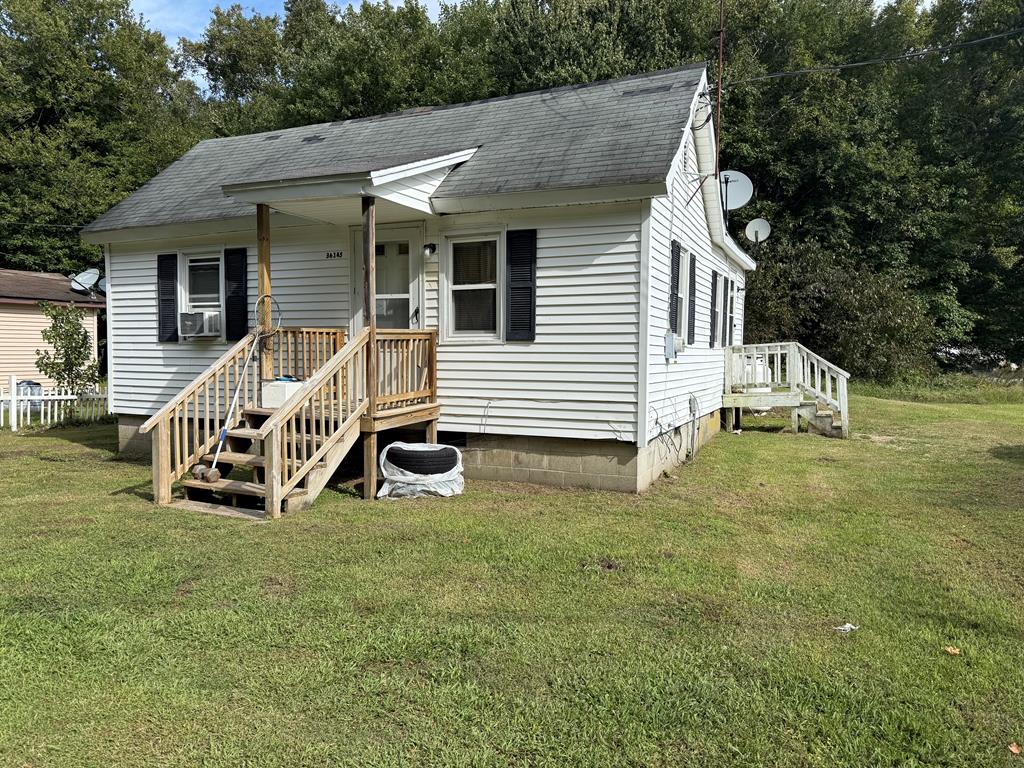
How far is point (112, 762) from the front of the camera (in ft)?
7.97

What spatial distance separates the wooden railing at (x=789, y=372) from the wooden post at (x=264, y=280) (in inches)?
307

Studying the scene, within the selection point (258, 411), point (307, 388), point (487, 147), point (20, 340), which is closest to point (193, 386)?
point (258, 411)

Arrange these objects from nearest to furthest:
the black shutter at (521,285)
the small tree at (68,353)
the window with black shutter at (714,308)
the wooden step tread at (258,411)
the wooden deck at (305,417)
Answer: the wooden deck at (305,417)
the wooden step tread at (258,411)
the black shutter at (521,285)
the window with black shutter at (714,308)
the small tree at (68,353)

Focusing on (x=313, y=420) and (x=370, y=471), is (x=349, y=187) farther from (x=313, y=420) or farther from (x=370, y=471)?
(x=370, y=471)

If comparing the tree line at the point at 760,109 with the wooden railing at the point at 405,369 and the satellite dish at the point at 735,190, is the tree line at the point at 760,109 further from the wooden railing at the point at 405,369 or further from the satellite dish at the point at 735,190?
the wooden railing at the point at 405,369

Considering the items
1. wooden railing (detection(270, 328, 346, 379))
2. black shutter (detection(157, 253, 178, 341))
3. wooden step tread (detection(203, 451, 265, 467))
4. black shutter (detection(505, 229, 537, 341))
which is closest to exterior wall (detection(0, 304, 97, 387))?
black shutter (detection(157, 253, 178, 341))

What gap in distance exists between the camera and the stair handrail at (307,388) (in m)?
5.68

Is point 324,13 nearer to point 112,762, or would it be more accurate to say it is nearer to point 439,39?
point 439,39

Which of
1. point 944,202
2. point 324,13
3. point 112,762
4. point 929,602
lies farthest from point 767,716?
point 324,13

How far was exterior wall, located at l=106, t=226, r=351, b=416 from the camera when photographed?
27.0 feet

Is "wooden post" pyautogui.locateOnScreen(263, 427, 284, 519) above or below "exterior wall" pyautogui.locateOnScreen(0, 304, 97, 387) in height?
below

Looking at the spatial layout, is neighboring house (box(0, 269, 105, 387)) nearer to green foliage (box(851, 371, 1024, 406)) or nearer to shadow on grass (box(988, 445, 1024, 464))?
shadow on grass (box(988, 445, 1024, 464))

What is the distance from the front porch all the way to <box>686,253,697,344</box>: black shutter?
353 cm

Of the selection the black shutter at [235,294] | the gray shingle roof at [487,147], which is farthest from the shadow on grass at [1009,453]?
the black shutter at [235,294]
